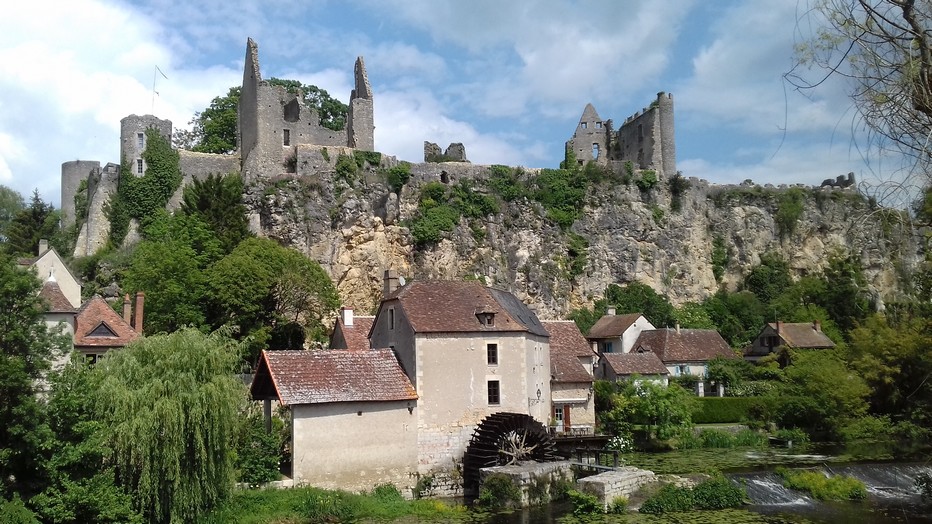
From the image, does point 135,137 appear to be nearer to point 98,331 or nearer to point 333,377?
point 98,331

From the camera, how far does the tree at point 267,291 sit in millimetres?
35938

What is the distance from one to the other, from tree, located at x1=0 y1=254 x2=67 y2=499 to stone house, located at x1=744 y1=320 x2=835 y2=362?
142 feet

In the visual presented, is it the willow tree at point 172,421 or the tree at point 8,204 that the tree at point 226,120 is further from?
the willow tree at point 172,421

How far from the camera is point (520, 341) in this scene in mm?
28719

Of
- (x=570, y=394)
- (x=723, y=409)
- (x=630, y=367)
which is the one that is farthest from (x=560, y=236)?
(x=570, y=394)

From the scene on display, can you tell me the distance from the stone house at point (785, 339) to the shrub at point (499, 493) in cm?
3062

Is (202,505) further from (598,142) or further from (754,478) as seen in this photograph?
(598,142)

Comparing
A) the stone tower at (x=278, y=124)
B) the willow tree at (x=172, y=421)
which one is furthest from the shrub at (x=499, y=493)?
the stone tower at (x=278, y=124)

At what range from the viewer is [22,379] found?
17125mm

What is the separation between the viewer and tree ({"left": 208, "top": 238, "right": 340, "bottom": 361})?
3594 centimetres

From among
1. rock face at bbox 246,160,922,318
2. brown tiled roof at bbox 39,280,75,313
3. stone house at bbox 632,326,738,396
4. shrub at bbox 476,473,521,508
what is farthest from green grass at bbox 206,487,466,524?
stone house at bbox 632,326,738,396

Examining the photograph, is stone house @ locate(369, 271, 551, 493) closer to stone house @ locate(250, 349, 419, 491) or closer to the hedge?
stone house @ locate(250, 349, 419, 491)

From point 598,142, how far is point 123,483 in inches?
2042

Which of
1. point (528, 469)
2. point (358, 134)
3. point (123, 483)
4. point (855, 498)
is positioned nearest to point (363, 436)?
point (528, 469)
